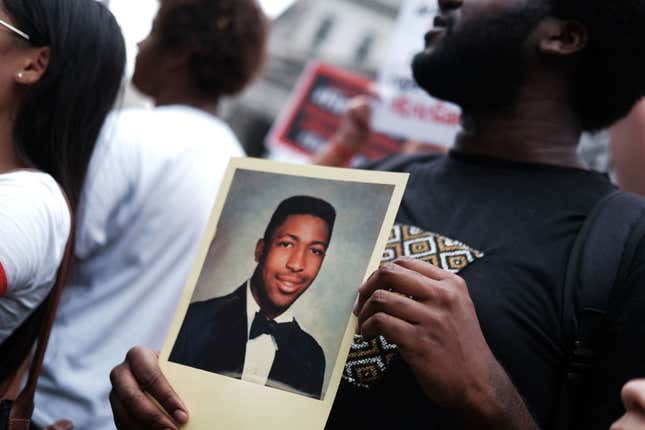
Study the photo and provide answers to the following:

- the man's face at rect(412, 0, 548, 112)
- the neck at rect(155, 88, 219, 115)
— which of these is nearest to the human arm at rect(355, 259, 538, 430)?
the man's face at rect(412, 0, 548, 112)

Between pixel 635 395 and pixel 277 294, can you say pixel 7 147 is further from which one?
pixel 635 395

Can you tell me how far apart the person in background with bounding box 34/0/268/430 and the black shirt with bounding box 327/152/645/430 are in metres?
0.93

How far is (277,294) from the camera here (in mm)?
1423

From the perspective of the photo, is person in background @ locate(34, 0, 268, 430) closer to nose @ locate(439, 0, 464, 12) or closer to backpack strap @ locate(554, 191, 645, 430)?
nose @ locate(439, 0, 464, 12)

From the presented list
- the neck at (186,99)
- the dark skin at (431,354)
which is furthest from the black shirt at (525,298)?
the neck at (186,99)

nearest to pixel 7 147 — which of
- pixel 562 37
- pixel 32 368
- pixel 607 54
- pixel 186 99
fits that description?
pixel 32 368

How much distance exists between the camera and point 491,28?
1963 mm

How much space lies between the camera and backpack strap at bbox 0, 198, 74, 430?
1672mm

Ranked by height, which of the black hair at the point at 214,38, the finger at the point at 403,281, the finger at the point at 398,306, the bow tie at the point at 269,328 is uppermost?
the black hair at the point at 214,38

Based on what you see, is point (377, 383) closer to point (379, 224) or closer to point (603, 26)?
point (379, 224)

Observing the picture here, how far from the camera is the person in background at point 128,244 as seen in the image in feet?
7.32

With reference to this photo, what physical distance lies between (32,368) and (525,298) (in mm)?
1105

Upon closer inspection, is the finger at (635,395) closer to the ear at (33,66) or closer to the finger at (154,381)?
the finger at (154,381)

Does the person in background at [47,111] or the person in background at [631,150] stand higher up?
the person in background at [631,150]
